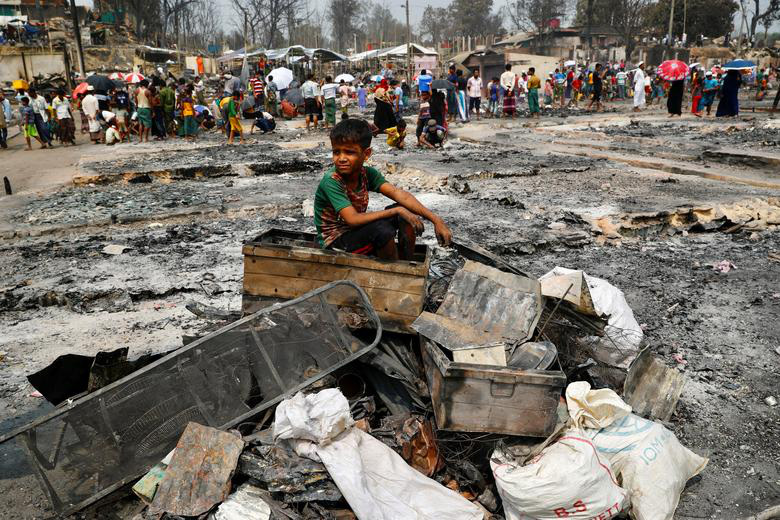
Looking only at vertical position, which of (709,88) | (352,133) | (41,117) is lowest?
(352,133)

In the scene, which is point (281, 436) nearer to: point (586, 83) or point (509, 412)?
point (509, 412)

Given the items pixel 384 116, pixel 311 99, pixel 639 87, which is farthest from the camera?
pixel 639 87

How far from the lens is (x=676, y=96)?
17.5m

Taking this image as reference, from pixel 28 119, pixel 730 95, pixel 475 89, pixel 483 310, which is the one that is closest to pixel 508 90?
pixel 475 89

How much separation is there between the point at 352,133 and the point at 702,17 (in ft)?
168

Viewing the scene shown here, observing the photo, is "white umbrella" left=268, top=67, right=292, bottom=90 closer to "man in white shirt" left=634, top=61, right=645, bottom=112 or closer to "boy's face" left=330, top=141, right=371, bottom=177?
"man in white shirt" left=634, top=61, right=645, bottom=112

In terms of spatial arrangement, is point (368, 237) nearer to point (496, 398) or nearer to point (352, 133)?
point (352, 133)

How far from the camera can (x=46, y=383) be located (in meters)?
2.72

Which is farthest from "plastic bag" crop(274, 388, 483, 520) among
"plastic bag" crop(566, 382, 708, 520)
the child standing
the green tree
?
the green tree

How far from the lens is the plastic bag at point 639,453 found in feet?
7.80

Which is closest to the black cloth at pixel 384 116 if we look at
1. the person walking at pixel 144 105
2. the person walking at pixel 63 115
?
the person walking at pixel 144 105

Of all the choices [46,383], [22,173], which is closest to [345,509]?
[46,383]

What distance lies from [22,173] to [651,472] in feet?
41.3

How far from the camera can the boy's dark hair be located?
295 centimetres
